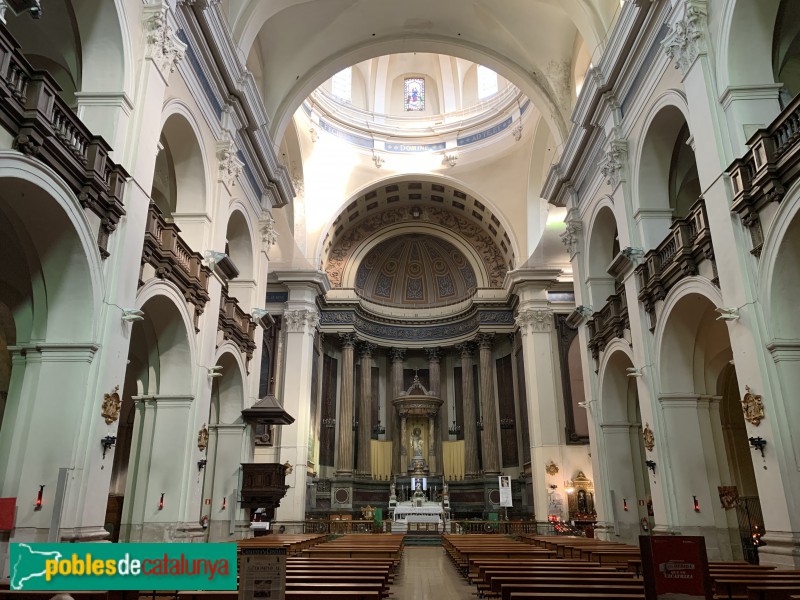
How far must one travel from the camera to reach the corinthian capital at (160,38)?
1003cm

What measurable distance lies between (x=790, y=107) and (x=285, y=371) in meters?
19.5

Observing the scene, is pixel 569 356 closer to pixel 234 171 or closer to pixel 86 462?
pixel 234 171

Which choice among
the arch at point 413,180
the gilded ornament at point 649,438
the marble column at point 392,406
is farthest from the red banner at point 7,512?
the marble column at point 392,406

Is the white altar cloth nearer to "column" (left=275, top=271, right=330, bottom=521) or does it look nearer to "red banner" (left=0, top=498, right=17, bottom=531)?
"column" (left=275, top=271, right=330, bottom=521)

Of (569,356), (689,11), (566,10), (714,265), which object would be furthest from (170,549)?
(569,356)

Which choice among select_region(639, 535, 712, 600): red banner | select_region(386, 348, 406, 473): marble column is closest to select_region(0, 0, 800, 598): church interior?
select_region(386, 348, 406, 473): marble column

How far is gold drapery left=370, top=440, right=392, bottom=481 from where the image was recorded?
89.6ft

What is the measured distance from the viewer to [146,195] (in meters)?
9.74

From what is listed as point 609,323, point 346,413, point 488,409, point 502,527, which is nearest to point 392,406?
point 346,413

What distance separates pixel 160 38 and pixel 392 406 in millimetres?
21344

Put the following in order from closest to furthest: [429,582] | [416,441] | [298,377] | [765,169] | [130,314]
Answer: [765,169]
[130,314]
[429,582]
[298,377]
[416,441]

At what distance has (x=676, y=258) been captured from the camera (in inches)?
436

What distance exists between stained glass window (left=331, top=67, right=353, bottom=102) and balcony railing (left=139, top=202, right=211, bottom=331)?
17.4 metres

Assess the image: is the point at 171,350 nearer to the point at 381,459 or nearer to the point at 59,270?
the point at 59,270
